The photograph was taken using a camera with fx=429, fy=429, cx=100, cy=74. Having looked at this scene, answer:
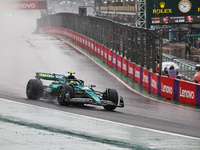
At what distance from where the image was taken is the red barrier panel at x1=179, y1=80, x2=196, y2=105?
1777cm

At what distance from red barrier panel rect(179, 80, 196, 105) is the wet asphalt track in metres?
1.02

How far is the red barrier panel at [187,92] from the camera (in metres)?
17.8

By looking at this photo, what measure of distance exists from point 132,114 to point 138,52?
40.0 feet

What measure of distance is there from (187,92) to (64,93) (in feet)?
21.0

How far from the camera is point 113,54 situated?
31078 mm

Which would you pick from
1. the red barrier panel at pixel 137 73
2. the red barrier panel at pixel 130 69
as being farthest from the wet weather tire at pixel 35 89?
the red barrier panel at pixel 130 69

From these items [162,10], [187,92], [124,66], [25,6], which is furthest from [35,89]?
[25,6]

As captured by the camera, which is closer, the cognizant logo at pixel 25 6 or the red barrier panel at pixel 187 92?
the red barrier panel at pixel 187 92

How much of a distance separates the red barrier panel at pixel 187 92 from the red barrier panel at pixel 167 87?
→ 715mm

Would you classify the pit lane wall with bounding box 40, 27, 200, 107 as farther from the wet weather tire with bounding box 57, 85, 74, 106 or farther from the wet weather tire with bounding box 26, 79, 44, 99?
the wet weather tire with bounding box 26, 79, 44, 99

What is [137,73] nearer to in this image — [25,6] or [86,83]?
[86,83]

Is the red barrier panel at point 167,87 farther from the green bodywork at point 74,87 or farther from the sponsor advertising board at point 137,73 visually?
the green bodywork at point 74,87

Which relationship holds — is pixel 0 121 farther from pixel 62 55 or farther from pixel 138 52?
pixel 62 55

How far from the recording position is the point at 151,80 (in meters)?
22.0
